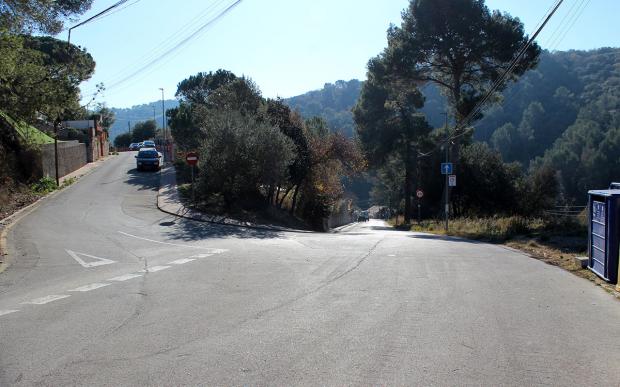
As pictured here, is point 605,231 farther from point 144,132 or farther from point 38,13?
point 144,132

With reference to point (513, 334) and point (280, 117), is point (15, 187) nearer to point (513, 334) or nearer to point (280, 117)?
point (280, 117)

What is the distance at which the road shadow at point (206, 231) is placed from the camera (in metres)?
20.8

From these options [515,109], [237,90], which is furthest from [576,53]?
[237,90]

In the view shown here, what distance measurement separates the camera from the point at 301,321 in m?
7.54

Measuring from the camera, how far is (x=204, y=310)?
8266 mm

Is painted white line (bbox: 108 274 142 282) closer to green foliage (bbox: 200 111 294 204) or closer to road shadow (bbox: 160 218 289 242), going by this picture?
road shadow (bbox: 160 218 289 242)

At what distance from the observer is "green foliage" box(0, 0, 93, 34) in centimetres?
1756

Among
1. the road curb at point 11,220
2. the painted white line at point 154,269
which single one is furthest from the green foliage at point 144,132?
the painted white line at point 154,269

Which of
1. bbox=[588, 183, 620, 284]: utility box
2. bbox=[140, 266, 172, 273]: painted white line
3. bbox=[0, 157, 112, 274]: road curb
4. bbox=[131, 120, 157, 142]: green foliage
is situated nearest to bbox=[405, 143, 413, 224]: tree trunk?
bbox=[0, 157, 112, 274]: road curb

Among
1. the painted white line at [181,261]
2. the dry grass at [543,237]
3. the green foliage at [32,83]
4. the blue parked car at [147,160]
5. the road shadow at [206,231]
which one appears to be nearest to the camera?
the painted white line at [181,261]

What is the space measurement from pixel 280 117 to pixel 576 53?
94.3 meters

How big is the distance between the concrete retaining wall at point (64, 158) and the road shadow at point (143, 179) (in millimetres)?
Result: 4317

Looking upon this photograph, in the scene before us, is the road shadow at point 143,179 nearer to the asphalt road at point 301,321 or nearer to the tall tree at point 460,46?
the tall tree at point 460,46

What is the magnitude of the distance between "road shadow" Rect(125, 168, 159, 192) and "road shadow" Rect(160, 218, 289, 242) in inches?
502
